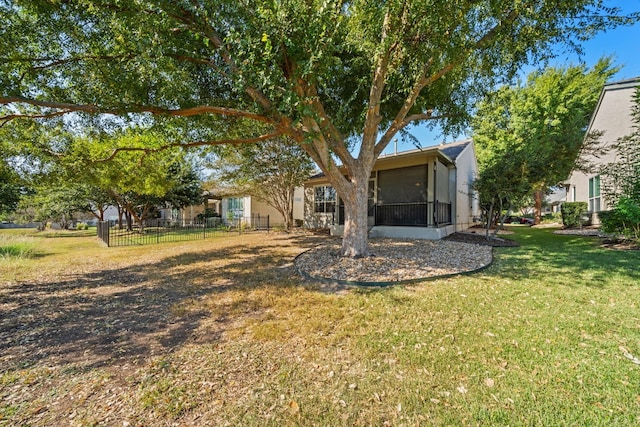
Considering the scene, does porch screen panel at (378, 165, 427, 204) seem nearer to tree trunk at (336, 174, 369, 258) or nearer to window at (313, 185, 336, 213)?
window at (313, 185, 336, 213)

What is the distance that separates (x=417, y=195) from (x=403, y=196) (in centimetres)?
62

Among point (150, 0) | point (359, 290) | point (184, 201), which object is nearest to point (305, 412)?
point (359, 290)

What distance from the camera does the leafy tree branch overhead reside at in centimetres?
469

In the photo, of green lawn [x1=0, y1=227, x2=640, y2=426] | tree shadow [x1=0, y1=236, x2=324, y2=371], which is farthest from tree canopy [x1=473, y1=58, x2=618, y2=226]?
tree shadow [x1=0, y1=236, x2=324, y2=371]

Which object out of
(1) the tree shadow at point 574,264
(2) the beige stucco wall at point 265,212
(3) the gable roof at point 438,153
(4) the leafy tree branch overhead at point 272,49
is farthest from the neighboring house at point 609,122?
(2) the beige stucco wall at point 265,212

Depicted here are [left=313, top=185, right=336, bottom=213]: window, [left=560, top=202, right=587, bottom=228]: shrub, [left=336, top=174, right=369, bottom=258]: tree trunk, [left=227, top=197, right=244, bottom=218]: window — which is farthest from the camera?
[left=227, top=197, right=244, bottom=218]: window

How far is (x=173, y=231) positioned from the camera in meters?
17.0

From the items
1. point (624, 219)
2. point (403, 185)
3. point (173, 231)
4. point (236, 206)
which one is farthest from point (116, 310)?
point (236, 206)

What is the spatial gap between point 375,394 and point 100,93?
25.5 feet

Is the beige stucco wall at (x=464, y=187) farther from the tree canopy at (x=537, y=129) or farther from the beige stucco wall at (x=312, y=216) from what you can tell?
the beige stucco wall at (x=312, y=216)

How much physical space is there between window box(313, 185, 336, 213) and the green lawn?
426 inches

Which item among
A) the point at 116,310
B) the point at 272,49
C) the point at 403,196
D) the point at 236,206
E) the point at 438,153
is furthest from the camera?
the point at 236,206

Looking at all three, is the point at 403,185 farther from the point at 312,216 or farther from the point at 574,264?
the point at 312,216

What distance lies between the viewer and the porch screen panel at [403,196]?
1123 cm
